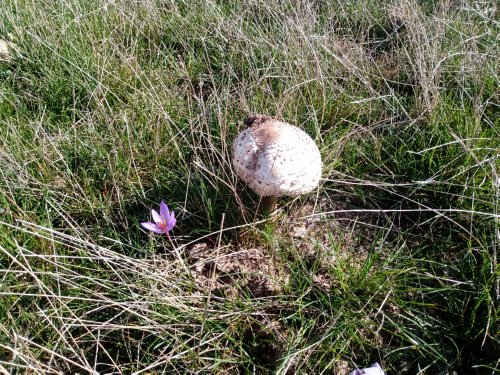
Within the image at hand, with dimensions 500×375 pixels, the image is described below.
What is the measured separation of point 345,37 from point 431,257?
1995 mm

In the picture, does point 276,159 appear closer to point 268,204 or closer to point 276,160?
point 276,160

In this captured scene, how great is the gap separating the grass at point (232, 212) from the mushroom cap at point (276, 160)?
5.0 inches

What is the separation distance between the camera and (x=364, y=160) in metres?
2.32

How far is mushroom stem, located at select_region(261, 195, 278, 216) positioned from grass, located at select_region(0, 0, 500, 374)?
7 centimetres

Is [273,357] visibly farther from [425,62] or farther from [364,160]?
[425,62]

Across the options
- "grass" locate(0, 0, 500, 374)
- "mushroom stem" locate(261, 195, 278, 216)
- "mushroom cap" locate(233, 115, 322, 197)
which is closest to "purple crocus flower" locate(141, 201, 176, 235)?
"grass" locate(0, 0, 500, 374)

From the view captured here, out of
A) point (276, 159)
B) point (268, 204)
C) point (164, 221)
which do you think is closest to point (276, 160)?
point (276, 159)

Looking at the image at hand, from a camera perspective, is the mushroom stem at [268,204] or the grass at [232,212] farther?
the mushroom stem at [268,204]

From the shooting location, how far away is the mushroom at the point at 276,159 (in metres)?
1.71

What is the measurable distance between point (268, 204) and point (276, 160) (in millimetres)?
362

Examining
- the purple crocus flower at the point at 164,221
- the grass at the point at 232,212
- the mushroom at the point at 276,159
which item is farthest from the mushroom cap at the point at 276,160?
the purple crocus flower at the point at 164,221

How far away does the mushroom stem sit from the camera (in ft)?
6.52

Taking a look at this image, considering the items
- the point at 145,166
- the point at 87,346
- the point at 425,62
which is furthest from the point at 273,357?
the point at 425,62

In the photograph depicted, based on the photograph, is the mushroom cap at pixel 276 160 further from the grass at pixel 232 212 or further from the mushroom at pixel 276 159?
the grass at pixel 232 212
